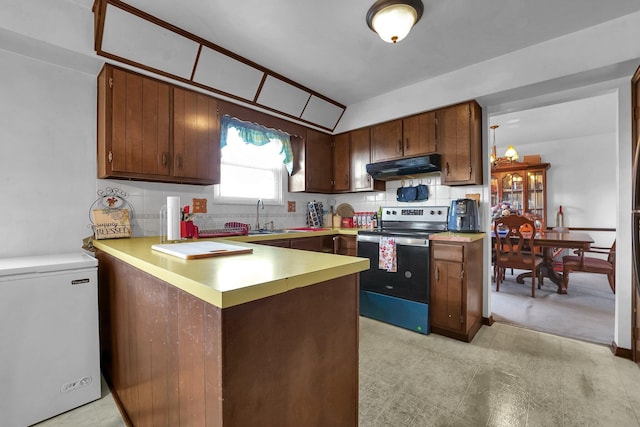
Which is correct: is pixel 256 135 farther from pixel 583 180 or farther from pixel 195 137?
pixel 583 180

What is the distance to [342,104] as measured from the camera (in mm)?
3641

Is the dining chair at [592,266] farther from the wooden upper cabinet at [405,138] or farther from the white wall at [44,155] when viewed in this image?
the white wall at [44,155]

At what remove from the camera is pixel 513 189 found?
19.4 feet

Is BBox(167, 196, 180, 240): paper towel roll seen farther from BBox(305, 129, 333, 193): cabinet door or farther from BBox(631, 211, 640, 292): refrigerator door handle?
BBox(631, 211, 640, 292): refrigerator door handle

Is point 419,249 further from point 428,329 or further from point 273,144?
point 273,144

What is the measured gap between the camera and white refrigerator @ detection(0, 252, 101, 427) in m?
1.45

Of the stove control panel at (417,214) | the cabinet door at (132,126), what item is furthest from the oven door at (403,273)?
the cabinet door at (132,126)

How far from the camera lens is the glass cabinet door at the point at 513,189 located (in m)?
5.86

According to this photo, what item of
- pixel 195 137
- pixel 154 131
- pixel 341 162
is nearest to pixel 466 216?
pixel 341 162

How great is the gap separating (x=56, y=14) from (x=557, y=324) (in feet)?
15.9

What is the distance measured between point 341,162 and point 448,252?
1871mm

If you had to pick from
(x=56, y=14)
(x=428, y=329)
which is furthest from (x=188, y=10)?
(x=428, y=329)

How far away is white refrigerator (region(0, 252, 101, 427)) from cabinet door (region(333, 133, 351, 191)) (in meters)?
2.75

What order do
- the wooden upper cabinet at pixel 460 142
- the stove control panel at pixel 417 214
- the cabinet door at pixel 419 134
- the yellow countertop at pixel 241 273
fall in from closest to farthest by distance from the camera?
the yellow countertop at pixel 241 273 < the wooden upper cabinet at pixel 460 142 < the cabinet door at pixel 419 134 < the stove control panel at pixel 417 214
